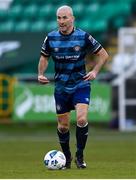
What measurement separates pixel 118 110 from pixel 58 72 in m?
12.6

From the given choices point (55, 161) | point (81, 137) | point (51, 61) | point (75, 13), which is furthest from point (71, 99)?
point (75, 13)

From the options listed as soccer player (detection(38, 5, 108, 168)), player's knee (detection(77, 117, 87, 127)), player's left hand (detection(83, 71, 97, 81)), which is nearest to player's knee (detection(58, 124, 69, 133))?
soccer player (detection(38, 5, 108, 168))

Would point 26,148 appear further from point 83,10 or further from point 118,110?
point 83,10

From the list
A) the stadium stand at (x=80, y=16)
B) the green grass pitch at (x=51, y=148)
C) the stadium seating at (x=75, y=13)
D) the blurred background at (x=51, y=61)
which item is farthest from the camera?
the stadium seating at (x=75, y=13)

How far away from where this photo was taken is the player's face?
1126cm

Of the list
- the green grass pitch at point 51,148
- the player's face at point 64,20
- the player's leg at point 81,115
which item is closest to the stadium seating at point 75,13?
the green grass pitch at point 51,148

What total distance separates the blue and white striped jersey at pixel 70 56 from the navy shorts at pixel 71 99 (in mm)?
64

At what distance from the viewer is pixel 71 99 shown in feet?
38.3

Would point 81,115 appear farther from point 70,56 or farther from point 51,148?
point 51,148

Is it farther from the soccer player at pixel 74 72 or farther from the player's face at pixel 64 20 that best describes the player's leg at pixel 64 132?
the player's face at pixel 64 20

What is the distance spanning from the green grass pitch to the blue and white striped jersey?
121 cm

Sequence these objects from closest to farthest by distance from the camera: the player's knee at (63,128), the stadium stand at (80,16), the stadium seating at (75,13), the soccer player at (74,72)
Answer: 1. the soccer player at (74,72)
2. the player's knee at (63,128)
3. the stadium stand at (80,16)
4. the stadium seating at (75,13)

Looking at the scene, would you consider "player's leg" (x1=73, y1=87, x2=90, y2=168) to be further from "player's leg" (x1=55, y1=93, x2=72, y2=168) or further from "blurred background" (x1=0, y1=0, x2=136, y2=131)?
"blurred background" (x1=0, y1=0, x2=136, y2=131)

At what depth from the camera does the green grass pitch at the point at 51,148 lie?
10.7 meters
